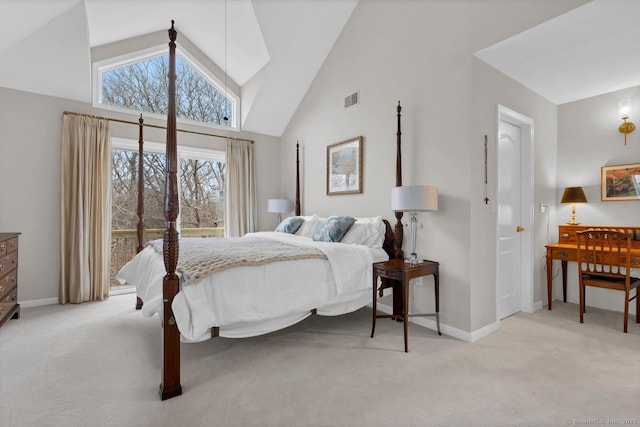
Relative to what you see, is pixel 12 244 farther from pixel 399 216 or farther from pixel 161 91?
pixel 399 216

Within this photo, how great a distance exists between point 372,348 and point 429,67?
269 centimetres

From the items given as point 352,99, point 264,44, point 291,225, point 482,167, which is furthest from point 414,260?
point 264,44

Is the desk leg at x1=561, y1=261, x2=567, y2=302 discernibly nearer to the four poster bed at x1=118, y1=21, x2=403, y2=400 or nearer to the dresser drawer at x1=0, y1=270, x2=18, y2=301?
the four poster bed at x1=118, y1=21, x2=403, y2=400

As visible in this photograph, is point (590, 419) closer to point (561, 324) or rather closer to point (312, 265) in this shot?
point (561, 324)

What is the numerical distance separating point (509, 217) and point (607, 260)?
0.92 meters

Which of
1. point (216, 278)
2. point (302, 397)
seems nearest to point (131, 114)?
point (216, 278)

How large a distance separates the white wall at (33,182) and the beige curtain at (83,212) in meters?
0.14

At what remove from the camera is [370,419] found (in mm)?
1655

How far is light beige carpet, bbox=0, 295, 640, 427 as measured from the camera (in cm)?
169

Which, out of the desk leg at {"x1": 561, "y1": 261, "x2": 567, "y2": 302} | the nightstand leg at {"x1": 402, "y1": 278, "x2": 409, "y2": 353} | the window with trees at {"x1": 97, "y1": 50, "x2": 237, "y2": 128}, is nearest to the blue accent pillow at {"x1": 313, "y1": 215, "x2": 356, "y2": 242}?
the nightstand leg at {"x1": 402, "y1": 278, "x2": 409, "y2": 353}

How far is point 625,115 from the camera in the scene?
332cm

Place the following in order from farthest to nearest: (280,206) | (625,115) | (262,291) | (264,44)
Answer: (280,206), (264,44), (625,115), (262,291)

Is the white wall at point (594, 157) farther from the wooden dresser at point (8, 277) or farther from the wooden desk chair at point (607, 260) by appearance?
the wooden dresser at point (8, 277)

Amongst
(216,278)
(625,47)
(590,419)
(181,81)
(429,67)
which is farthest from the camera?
(181,81)
